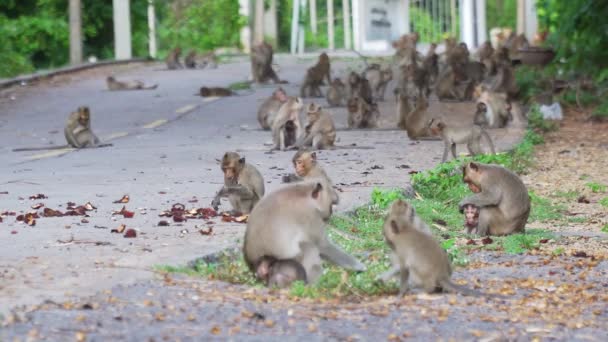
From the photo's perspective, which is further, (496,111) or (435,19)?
(435,19)

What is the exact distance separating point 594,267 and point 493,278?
102 centimetres

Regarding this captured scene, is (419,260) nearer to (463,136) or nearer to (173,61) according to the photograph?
(463,136)

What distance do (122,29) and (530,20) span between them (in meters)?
14.6

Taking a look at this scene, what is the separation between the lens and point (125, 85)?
97.3ft

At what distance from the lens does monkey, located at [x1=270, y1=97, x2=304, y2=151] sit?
59.6ft

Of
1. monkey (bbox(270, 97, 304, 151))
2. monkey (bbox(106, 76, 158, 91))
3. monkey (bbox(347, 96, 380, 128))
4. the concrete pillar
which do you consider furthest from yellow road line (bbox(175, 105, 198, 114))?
the concrete pillar

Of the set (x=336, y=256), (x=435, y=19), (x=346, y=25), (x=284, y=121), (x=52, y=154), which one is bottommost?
(x=52, y=154)

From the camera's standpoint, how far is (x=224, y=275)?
8.66 m

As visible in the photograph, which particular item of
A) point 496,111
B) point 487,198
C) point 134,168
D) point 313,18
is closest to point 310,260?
point 487,198

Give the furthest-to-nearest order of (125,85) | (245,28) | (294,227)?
1. (245,28)
2. (125,85)
3. (294,227)

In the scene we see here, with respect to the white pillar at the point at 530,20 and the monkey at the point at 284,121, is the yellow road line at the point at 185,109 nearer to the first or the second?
the monkey at the point at 284,121

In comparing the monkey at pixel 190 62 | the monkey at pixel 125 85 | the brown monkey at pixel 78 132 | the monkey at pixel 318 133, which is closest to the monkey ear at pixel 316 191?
the monkey at pixel 318 133

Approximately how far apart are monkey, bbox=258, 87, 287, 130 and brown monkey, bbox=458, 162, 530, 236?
Result: 9613mm

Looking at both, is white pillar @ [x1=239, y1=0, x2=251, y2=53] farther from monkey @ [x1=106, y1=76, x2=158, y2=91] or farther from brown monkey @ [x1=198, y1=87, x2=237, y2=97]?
brown monkey @ [x1=198, y1=87, x2=237, y2=97]
